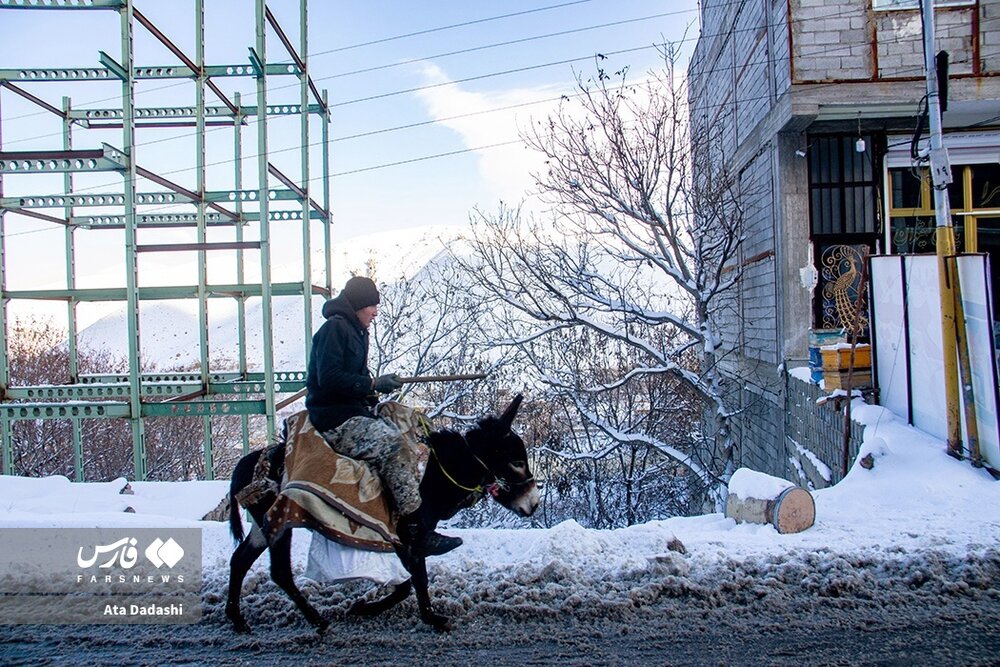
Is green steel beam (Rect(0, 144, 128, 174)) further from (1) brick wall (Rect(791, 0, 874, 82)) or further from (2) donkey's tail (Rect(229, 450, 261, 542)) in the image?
(1) brick wall (Rect(791, 0, 874, 82))

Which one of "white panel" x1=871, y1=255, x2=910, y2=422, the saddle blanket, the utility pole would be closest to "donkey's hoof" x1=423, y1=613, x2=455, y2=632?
the saddle blanket

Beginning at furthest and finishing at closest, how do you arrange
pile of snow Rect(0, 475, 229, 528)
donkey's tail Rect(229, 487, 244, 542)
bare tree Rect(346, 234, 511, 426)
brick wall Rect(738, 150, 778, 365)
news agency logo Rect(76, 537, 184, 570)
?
bare tree Rect(346, 234, 511, 426) < brick wall Rect(738, 150, 778, 365) < pile of snow Rect(0, 475, 229, 528) < news agency logo Rect(76, 537, 184, 570) < donkey's tail Rect(229, 487, 244, 542)

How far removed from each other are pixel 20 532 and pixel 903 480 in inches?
309

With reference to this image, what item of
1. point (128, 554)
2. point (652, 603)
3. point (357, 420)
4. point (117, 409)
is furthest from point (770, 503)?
point (117, 409)

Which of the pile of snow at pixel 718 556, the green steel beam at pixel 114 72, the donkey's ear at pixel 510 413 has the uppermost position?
the green steel beam at pixel 114 72

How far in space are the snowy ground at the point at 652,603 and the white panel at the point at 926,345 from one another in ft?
4.81

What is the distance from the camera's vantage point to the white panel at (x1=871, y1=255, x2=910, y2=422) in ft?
26.4

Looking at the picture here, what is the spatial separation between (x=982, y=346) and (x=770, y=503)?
2749 mm

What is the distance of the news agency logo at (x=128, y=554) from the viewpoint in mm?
5277

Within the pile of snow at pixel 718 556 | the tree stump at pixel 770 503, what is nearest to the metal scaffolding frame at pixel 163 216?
the pile of snow at pixel 718 556

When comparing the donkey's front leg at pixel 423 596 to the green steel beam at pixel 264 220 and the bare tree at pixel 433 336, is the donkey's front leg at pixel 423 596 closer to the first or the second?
the green steel beam at pixel 264 220

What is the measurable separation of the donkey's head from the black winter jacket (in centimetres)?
85

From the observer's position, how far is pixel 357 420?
180 inches

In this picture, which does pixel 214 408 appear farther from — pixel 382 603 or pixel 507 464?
pixel 507 464
